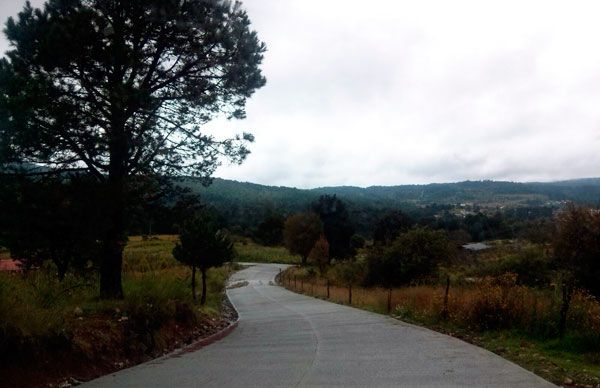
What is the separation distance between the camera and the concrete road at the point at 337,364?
28.2 feet

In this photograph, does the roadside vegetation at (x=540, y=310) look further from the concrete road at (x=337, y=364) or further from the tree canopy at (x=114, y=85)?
the tree canopy at (x=114, y=85)

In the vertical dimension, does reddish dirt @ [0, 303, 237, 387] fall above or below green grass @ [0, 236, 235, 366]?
below

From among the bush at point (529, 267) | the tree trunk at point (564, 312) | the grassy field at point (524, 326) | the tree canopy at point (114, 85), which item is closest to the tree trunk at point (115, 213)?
the tree canopy at point (114, 85)

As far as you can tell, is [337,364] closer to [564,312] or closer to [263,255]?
[564,312]

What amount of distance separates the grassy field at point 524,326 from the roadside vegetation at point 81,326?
23.8 ft

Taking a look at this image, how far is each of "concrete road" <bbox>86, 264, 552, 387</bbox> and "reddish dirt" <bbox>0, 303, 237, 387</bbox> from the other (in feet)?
1.45

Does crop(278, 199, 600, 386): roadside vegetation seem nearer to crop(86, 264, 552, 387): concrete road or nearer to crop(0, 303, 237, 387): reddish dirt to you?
crop(86, 264, 552, 387): concrete road

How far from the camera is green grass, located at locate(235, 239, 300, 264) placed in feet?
341

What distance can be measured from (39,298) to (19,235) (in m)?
4.32

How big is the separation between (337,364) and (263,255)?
9876cm

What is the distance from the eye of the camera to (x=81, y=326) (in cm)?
1019

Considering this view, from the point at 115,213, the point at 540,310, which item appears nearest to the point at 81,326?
the point at 115,213

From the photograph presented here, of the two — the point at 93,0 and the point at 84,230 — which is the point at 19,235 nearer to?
the point at 84,230

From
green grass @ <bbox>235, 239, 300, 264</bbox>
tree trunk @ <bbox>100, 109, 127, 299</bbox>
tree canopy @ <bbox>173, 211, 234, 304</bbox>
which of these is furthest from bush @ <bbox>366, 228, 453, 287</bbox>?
green grass @ <bbox>235, 239, 300, 264</bbox>
